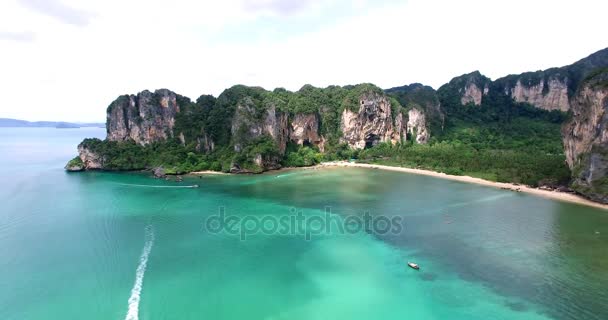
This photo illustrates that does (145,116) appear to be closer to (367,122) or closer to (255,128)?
(255,128)

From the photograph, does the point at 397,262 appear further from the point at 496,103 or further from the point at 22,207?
the point at 496,103

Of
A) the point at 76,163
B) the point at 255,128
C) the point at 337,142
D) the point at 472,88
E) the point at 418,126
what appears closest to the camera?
the point at 76,163

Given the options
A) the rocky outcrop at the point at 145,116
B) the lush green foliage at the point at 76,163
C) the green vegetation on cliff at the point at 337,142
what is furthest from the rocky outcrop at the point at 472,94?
the lush green foliage at the point at 76,163

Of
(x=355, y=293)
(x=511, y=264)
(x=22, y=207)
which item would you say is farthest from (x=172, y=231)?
(x=511, y=264)

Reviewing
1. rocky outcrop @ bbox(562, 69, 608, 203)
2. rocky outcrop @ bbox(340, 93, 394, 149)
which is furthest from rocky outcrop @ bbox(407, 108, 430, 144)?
rocky outcrop @ bbox(562, 69, 608, 203)

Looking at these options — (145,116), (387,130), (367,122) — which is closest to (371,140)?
(387,130)

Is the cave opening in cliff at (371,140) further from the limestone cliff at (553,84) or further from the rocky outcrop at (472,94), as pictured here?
the limestone cliff at (553,84)
